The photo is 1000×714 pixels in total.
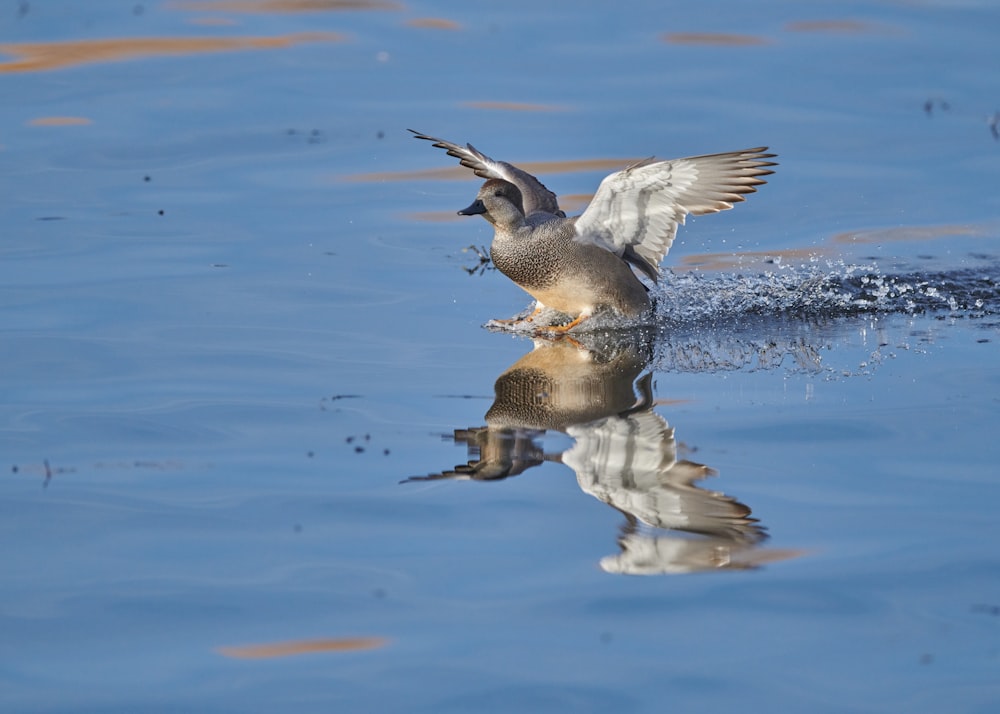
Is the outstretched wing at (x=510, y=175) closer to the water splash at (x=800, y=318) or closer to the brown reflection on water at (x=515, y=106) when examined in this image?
the water splash at (x=800, y=318)

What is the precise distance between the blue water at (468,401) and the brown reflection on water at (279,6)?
1.67 metres

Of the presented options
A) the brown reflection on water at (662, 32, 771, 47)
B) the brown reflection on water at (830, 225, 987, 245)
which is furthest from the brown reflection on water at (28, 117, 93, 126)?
the brown reflection on water at (830, 225, 987, 245)

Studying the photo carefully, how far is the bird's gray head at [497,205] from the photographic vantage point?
343 inches

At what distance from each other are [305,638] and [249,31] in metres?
10.7

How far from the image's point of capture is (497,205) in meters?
8.72

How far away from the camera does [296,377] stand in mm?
7051

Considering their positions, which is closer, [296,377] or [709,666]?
[709,666]

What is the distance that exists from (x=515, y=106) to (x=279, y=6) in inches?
161

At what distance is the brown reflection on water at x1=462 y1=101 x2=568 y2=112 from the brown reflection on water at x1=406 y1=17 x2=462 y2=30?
266 cm

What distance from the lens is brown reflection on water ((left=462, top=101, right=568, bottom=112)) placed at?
39.9ft

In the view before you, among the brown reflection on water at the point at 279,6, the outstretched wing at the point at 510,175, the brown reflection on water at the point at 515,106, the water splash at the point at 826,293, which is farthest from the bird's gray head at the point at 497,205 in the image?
the brown reflection on water at the point at 279,6

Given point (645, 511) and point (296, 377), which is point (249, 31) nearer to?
point (296, 377)

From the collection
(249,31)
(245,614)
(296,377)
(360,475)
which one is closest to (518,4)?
(249,31)

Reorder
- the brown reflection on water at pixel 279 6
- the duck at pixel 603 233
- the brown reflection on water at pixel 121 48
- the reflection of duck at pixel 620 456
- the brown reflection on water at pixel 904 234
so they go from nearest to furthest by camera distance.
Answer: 1. the reflection of duck at pixel 620 456
2. the duck at pixel 603 233
3. the brown reflection on water at pixel 904 234
4. the brown reflection on water at pixel 121 48
5. the brown reflection on water at pixel 279 6
